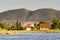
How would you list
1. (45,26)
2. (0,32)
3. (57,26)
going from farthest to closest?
(45,26) → (57,26) → (0,32)

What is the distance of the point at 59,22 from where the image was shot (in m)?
84.5

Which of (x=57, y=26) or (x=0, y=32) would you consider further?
(x=57, y=26)

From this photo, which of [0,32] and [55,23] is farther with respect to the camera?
[55,23]

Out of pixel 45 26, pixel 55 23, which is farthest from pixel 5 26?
pixel 45 26

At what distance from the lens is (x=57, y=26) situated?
273ft

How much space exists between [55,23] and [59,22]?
1244mm

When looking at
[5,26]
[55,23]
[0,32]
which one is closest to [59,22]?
[55,23]

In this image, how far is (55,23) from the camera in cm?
8488

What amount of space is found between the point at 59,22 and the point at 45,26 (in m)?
16.5

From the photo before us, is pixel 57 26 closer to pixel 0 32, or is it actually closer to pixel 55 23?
pixel 55 23

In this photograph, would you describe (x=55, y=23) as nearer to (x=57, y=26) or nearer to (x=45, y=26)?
(x=57, y=26)

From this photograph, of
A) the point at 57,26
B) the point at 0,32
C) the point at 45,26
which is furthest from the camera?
the point at 45,26

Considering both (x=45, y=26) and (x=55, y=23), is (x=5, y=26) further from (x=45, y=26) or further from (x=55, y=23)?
(x=45, y=26)

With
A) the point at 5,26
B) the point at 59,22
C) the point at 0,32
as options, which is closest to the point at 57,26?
the point at 59,22
